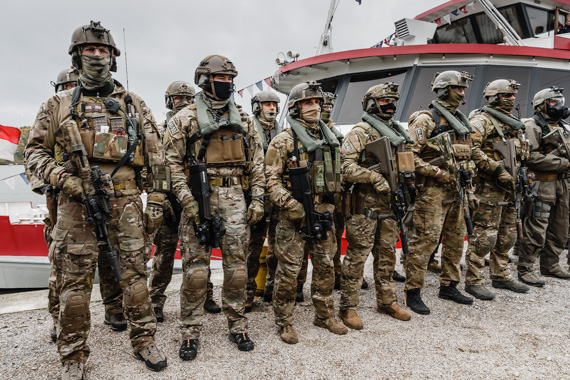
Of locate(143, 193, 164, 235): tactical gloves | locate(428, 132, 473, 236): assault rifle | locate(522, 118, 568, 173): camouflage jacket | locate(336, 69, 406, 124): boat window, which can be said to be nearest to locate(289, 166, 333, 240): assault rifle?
locate(143, 193, 164, 235): tactical gloves

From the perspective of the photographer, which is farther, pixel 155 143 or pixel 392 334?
pixel 392 334

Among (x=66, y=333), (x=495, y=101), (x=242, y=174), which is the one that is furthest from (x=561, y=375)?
(x=66, y=333)

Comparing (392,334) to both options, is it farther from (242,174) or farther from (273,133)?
(273,133)

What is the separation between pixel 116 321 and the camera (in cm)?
333

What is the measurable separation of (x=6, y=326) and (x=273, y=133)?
348cm

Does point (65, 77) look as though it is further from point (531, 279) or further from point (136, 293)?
point (531, 279)

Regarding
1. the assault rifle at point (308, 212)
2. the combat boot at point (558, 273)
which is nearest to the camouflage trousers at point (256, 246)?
the assault rifle at point (308, 212)

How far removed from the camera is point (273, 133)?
4.55 m

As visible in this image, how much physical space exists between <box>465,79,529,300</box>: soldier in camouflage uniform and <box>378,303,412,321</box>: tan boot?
1.22 metres

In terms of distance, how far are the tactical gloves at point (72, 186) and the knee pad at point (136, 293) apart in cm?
74

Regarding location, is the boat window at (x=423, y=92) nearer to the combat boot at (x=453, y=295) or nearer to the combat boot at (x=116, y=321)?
the combat boot at (x=453, y=295)

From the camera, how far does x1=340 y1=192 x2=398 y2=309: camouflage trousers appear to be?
344cm

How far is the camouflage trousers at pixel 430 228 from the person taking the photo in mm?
3811

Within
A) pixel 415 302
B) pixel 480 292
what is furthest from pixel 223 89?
pixel 480 292
